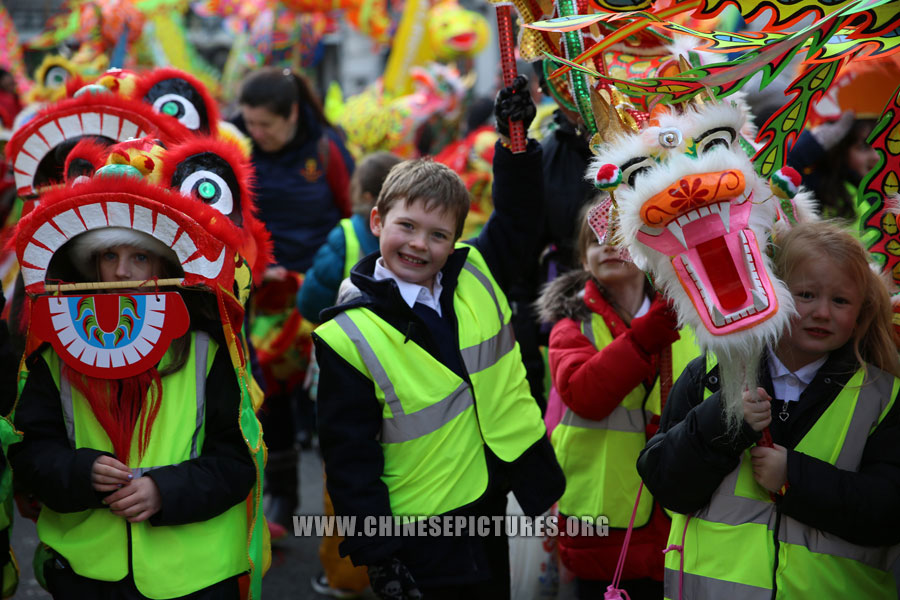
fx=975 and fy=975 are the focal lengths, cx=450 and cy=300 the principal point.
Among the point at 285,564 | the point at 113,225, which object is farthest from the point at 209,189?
the point at 285,564

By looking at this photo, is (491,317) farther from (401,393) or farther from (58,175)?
(58,175)

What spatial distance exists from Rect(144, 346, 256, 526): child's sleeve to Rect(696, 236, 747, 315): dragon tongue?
131cm

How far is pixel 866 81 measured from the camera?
11.0 feet

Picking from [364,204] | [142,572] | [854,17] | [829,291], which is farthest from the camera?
[364,204]

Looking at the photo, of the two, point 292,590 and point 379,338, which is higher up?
point 379,338

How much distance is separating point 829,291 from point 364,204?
2.15 metres

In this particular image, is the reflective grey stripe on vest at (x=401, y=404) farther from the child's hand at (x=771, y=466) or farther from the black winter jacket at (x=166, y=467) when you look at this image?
the child's hand at (x=771, y=466)

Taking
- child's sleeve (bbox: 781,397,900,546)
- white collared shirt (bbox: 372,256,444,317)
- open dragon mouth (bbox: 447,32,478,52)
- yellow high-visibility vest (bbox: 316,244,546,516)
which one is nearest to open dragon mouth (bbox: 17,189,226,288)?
yellow high-visibility vest (bbox: 316,244,546,516)

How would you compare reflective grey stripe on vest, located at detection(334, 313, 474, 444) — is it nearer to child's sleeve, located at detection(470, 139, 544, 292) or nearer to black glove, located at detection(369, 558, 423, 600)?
black glove, located at detection(369, 558, 423, 600)

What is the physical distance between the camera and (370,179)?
3.99m

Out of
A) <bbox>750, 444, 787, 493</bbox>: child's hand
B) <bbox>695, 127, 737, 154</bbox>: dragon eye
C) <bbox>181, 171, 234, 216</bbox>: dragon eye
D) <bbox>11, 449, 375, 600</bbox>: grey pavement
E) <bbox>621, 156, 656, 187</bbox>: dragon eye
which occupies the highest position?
<bbox>695, 127, 737, 154</bbox>: dragon eye

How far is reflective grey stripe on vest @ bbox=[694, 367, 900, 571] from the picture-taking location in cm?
222

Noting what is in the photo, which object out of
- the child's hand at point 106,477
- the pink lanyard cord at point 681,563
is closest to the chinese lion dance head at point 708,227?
the pink lanyard cord at point 681,563

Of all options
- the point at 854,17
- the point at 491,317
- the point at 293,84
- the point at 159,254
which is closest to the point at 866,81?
the point at 854,17
